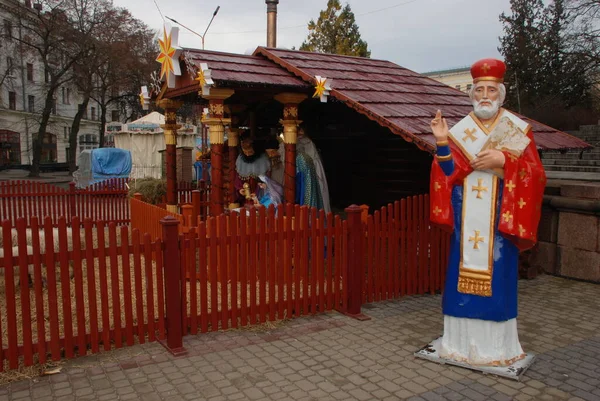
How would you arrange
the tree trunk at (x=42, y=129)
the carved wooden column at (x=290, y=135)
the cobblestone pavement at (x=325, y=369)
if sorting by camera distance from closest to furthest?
the cobblestone pavement at (x=325, y=369) < the carved wooden column at (x=290, y=135) < the tree trunk at (x=42, y=129)

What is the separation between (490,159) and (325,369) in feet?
7.45

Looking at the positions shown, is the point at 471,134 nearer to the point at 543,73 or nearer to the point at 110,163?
the point at 110,163

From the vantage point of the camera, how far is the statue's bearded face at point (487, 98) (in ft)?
14.1

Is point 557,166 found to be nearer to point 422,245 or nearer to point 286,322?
point 422,245

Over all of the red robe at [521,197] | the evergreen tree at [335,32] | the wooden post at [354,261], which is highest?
the evergreen tree at [335,32]

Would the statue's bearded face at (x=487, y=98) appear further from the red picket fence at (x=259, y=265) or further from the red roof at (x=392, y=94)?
the red picket fence at (x=259, y=265)

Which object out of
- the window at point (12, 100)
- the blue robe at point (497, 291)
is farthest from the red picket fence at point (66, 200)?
the window at point (12, 100)

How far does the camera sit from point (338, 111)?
988 cm

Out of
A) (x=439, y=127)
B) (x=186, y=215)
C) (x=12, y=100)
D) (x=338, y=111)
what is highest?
(x=12, y=100)

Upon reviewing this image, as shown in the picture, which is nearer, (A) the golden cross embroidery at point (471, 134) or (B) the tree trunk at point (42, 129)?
(A) the golden cross embroidery at point (471, 134)

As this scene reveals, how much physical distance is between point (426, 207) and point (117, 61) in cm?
2831

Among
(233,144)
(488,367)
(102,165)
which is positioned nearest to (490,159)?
(488,367)

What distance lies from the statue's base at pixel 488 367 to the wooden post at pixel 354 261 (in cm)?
115

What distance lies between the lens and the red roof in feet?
20.6
